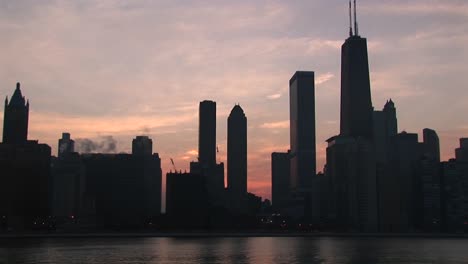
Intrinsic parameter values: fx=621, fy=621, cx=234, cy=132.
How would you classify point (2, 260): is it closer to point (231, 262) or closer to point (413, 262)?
point (231, 262)

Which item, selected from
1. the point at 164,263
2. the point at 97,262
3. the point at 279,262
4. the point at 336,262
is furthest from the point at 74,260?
the point at 336,262

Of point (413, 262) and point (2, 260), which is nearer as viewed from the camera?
point (2, 260)

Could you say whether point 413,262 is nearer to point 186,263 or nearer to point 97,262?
point 186,263

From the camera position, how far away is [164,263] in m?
121

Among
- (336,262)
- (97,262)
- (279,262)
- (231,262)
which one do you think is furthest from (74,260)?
(336,262)

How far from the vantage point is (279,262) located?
12438 cm

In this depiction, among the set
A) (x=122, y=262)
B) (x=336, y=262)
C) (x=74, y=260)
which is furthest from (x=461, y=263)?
(x=74, y=260)

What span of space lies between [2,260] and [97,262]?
724 inches

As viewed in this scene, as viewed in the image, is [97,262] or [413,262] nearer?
[97,262]

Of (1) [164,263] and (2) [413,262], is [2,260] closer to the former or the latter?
(1) [164,263]

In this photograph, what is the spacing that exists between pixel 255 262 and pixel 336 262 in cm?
1622

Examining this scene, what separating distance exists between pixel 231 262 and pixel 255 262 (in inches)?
215

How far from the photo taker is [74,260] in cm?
12694

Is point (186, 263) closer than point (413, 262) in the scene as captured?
Yes
